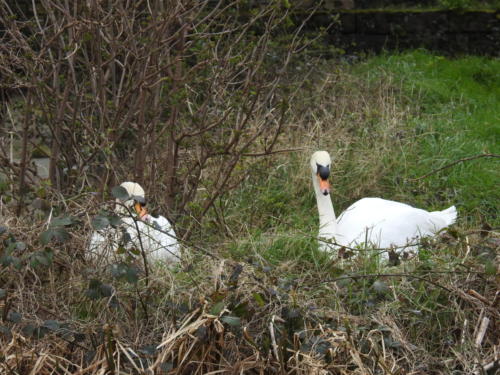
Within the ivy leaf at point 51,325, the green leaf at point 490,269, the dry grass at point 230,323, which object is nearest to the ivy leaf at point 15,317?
the dry grass at point 230,323

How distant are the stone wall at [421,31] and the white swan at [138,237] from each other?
15.7 feet

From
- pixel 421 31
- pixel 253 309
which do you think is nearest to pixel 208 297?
pixel 253 309

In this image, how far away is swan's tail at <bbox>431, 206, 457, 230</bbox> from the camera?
554cm

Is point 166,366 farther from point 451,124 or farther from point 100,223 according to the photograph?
point 451,124

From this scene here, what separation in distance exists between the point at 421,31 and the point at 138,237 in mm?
A: 6400

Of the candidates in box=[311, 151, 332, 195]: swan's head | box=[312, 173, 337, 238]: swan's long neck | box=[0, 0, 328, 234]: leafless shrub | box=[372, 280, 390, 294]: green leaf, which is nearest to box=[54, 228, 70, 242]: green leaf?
box=[0, 0, 328, 234]: leafless shrub

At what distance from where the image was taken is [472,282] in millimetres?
4066

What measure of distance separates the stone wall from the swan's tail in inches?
156

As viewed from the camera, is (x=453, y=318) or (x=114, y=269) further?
(x=453, y=318)

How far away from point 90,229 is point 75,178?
1.03 metres

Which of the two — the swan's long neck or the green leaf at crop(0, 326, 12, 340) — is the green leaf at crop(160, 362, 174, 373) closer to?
the green leaf at crop(0, 326, 12, 340)

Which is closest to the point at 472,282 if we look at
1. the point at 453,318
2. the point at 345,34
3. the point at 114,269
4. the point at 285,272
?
the point at 453,318

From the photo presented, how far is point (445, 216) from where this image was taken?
5645 millimetres

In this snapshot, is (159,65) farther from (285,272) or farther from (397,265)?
(397,265)
